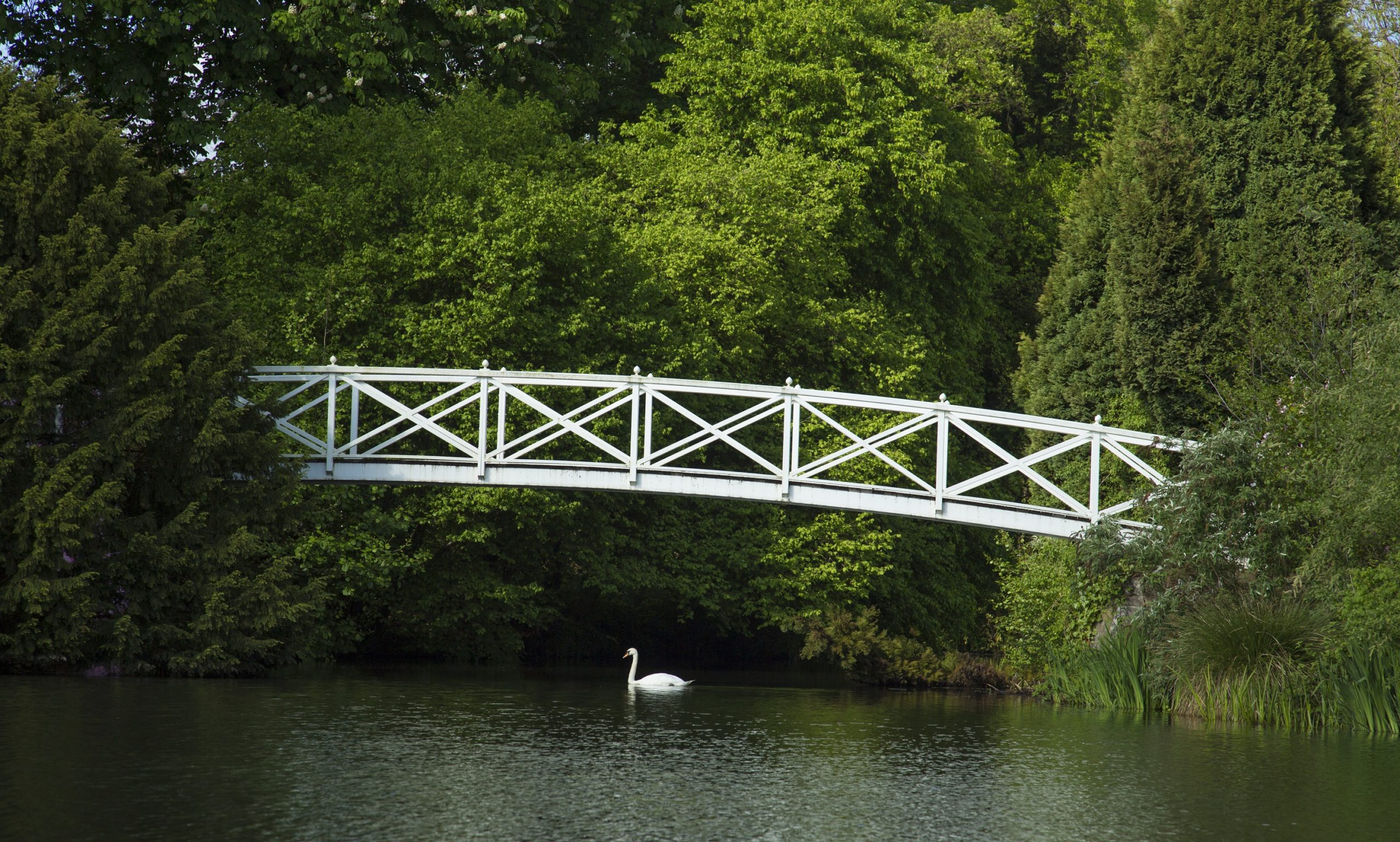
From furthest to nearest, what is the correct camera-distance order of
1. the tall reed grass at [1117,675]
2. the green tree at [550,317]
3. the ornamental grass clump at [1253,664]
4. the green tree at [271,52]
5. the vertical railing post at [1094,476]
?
the green tree at [271,52]
the green tree at [550,317]
the vertical railing post at [1094,476]
the tall reed grass at [1117,675]
the ornamental grass clump at [1253,664]

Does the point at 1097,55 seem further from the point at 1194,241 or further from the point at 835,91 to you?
the point at 1194,241

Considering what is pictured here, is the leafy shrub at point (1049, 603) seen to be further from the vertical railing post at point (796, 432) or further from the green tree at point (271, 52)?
the green tree at point (271, 52)

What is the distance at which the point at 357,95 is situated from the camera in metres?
23.1

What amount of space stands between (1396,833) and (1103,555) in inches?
327

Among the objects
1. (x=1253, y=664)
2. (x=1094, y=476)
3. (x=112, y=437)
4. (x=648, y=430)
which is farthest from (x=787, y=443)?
(x=112, y=437)

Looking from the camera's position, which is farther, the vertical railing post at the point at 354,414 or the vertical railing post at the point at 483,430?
the vertical railing post at the point at 354,414

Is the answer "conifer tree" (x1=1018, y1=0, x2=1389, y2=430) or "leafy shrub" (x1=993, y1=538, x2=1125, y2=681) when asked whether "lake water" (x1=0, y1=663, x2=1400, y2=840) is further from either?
"conifer tree" (x1=1018, y1=0, x2=1389, y2=430)

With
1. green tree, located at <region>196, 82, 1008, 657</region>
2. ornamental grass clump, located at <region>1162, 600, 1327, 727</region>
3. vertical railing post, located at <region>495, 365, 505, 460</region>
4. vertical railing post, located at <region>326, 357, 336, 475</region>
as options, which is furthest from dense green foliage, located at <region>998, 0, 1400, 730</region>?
vertical railing post, located at <region>326, 357, 336, 475</region>

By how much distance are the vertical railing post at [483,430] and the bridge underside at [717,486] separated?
59 millimetres

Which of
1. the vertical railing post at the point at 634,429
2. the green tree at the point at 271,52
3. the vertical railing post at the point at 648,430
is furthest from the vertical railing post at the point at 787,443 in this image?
the green tree at the point at 271,52

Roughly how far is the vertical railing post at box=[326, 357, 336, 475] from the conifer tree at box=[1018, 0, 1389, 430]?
972cm

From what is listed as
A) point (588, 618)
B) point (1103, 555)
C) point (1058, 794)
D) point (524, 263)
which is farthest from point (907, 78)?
point (1058, 794)

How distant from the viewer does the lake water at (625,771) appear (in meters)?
7.59

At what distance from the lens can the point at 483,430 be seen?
57.2 ft
